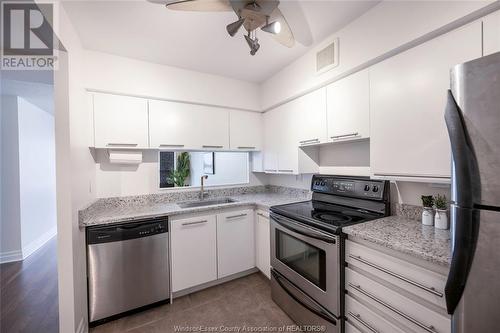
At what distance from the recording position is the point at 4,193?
2.91 m

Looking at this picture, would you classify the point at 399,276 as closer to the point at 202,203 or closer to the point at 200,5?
the point at 200,5

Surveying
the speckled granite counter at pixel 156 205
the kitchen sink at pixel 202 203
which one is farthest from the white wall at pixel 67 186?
the kitchen sink at pixel 202 203

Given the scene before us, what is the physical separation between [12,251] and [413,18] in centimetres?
507

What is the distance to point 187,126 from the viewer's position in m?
2.47

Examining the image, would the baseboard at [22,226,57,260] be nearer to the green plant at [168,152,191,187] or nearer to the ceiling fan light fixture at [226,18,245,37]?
the green plant at [168,152,191,187]

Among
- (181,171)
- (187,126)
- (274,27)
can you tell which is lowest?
(181,171)

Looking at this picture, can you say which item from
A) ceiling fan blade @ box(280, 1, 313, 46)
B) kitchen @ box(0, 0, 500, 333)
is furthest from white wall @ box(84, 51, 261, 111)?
ceiling fan blade @ box(280, 1, 313, 46)

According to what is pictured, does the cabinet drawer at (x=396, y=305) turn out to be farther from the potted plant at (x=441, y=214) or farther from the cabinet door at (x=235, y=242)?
the cabinet door at (x=235, y=242)

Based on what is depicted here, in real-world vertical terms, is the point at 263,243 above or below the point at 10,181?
below

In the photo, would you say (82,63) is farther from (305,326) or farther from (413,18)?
(305,326)

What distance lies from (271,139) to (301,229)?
1.43 meters

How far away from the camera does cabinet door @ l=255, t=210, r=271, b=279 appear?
2.30m

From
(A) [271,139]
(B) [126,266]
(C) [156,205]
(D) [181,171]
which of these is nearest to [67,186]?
(B) [126,266]

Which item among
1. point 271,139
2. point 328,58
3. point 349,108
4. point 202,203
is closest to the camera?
point 349,108
